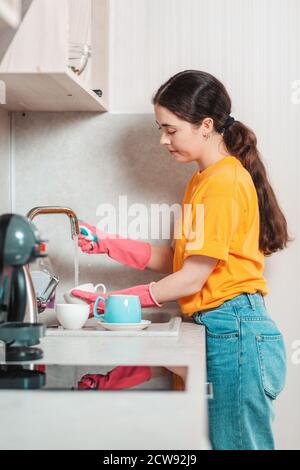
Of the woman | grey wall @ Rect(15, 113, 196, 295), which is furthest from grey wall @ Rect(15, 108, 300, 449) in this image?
the woman

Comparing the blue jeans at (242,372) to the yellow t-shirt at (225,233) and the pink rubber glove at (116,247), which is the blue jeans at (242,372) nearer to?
the yellow t-shirt at (225,233)

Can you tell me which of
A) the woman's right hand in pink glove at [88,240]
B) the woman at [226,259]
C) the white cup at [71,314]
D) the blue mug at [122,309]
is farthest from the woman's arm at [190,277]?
the woman's right hand in pink glove at [88,240]

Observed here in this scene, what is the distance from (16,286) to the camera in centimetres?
119

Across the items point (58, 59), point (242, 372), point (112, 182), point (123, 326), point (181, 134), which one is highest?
point (58, 59)

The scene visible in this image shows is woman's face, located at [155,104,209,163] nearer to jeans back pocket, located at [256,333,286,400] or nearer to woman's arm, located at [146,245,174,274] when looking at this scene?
woman's arm, located at [146,245,174,274]

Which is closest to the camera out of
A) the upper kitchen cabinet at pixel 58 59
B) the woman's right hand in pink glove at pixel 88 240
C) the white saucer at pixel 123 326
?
the upper kitchen cabinet at pixel 58 59

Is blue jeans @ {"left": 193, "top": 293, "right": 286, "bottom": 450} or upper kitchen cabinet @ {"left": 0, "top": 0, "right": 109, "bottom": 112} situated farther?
blue jeans @ {"left": 193, "top": 293, "right": 286, "bottom": 450}

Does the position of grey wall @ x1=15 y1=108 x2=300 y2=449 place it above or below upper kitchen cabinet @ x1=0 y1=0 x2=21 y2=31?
below

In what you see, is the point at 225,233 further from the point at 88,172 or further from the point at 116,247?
the point at 88,172

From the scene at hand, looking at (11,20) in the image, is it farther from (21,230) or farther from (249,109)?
(249,109)

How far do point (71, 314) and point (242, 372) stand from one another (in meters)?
0.45

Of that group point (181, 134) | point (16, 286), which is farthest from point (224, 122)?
point (16, 286)

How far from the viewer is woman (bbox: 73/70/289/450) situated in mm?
1856

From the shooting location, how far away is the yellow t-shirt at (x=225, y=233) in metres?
1.86
